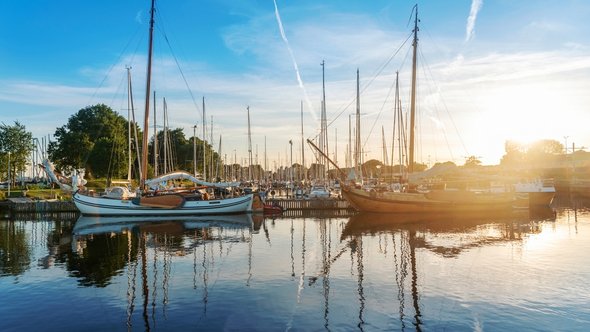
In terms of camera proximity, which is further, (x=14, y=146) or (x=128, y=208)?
(x=14, y=146)

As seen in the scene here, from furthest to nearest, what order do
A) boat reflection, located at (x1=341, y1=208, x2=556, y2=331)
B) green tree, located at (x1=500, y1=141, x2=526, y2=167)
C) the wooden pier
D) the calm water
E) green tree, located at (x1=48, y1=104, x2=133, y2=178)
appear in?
green tree, located at (x1=500, y1=141, x2=526, y2=167) → green tree, located at (x1=48, y1=104, x2=133, y2=178) → the wooden pier → boat reflection, located at (x1=341, y1=208, x2=556, y2=331) → the calm water

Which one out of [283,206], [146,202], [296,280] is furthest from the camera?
[283,206]

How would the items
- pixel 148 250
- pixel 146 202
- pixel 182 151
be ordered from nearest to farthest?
1. pixel 148 250
2. pixel 146 202
3. pixel 182 151

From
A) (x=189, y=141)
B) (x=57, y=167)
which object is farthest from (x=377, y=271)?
(x=189, y=141)

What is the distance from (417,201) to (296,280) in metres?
31.7

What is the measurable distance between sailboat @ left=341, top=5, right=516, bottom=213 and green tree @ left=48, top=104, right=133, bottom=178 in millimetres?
40231

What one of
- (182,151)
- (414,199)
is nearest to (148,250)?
(414,199)

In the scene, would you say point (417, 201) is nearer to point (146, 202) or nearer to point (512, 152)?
point (146, 202)

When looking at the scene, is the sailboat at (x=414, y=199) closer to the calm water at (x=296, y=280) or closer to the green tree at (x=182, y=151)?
the calm water at (x=296, y=280)

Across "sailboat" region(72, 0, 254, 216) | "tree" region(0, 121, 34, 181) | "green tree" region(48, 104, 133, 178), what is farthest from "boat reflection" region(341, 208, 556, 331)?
"tree" region(0, 121, 34, 181)

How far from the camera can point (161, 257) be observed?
23.3 metres

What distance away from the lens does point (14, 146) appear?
72.8 m

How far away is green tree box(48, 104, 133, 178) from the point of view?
71688 millimetres

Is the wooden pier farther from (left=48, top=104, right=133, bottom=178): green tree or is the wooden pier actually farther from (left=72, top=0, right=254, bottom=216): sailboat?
(left=48, top=104, right=133, bottom=178): green tree
